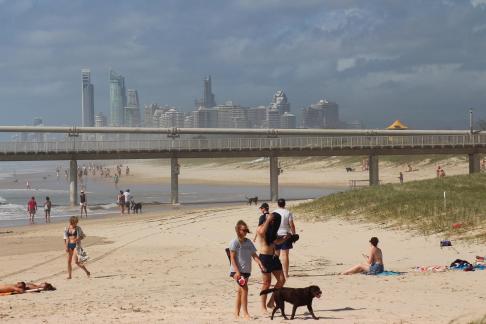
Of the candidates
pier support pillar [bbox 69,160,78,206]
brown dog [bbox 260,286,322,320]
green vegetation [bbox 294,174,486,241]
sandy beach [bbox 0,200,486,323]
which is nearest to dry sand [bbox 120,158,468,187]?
pier support pillar [bbox 69,160,78,206]

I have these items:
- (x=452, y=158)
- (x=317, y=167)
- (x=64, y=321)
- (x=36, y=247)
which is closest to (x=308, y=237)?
(x=36, y=247)

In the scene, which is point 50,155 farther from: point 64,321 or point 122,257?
point 64,321

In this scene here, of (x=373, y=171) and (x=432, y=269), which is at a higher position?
(x=373, y=171)

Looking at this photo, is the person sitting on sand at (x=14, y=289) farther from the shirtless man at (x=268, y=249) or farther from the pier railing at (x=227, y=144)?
the pier railing at (x=227, y=144)

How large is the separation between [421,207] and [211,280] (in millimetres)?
10018

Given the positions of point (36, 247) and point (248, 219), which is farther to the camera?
point (248, 219)

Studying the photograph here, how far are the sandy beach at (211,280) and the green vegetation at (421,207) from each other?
0.78m

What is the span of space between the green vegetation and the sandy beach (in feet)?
2.54

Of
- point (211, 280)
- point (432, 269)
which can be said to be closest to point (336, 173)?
point (432, 269)

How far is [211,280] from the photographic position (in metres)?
13.7

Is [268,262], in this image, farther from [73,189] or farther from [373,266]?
[73,189]

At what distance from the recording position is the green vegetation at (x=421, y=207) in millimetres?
18656

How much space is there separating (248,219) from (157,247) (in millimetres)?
7099

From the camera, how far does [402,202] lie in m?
23.0
